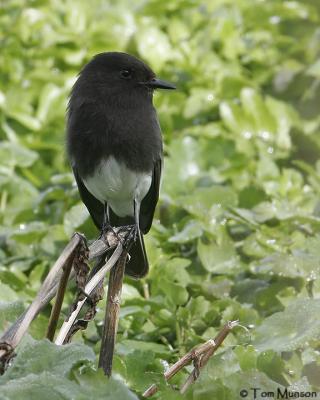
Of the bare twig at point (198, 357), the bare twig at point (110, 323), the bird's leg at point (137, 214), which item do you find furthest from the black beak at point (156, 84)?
the bare twig at point (198, 357)

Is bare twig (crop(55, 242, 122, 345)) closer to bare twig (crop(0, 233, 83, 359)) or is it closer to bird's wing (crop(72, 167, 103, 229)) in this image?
bare twig (crop(0, 233, 83, 359))

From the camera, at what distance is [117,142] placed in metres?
4.27

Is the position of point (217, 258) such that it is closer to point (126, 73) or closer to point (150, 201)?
point (150, 201)

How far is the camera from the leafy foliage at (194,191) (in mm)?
3041

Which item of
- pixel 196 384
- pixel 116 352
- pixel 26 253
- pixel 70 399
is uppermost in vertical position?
pixel 70 399

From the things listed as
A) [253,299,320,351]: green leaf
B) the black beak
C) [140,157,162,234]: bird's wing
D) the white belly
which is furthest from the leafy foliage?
the black beak

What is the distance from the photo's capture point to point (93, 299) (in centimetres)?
283

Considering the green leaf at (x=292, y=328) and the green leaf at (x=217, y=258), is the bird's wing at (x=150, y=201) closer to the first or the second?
the green leaf at (x=217, y=258)

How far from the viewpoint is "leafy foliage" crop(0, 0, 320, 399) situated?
3.04 m

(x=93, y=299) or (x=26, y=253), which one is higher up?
(x=93, y=299)

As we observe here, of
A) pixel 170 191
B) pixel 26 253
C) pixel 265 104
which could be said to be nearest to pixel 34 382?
pixel 26 253

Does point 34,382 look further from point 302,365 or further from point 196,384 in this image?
point 302,365

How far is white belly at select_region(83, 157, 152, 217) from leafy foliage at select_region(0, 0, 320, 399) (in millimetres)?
260

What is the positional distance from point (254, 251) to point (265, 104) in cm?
226
